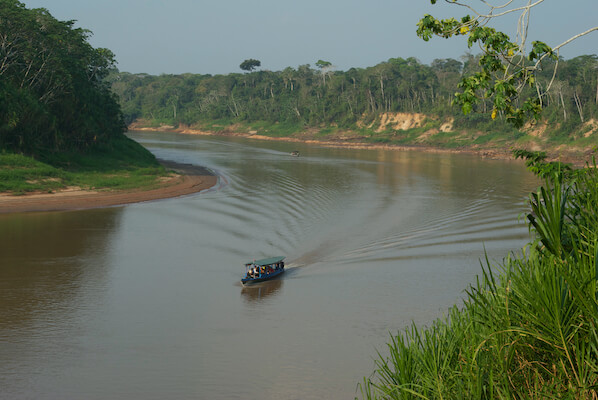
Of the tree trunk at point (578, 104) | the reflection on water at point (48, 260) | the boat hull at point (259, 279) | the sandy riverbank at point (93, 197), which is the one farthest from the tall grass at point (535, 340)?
the tree trunk at point (578, 104)

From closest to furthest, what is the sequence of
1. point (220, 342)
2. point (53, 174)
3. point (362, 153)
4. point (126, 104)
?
point (220, 342) < point (53, 174) < point (362, 153) < point (126, 104)

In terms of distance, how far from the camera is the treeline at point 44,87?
133ft

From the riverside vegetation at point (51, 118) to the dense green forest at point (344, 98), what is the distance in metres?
52.8

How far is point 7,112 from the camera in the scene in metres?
39.3

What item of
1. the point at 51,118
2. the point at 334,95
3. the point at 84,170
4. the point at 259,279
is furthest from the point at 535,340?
the point at 334,95

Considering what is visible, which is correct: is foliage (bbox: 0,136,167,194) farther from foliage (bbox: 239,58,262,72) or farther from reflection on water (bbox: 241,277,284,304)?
foliage (bbox: 239,58,262,72)

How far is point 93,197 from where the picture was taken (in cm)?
3978

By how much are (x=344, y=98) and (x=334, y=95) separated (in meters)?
3.44

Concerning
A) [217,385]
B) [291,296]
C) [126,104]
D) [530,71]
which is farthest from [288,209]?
[126,104]

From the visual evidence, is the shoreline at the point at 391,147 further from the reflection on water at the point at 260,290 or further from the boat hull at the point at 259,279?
the reflection on water at the point at 260,290

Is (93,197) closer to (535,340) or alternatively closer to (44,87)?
(44,87)

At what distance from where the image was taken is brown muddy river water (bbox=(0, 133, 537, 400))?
49.1 ft

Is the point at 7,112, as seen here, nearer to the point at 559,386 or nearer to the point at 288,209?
the point at 288,209

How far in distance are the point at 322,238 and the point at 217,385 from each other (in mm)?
16310
